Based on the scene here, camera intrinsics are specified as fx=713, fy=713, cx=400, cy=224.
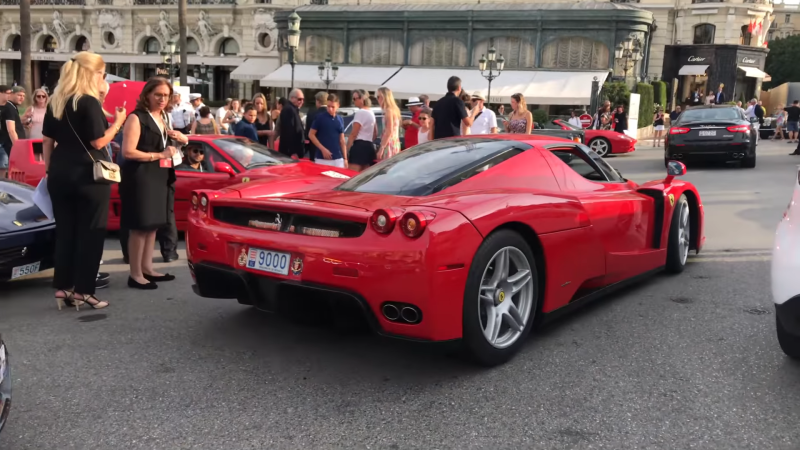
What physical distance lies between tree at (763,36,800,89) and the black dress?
8107 cm

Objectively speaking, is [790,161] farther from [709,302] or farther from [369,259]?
[369,259]

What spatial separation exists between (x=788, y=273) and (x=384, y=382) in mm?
2089

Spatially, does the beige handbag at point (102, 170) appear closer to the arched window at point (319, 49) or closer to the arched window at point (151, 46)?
the arched window at point (319, 49)

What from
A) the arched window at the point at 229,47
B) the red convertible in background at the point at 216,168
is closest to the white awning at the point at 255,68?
the arched window at the point at 229,47

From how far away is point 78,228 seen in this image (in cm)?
493

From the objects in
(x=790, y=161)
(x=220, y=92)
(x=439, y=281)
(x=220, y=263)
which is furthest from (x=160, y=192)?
(x=220, y=92)

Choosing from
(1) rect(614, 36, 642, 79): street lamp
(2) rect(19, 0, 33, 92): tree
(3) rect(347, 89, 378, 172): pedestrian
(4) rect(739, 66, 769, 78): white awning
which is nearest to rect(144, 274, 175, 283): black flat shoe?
(3) rect(347, 89, 378, 172): pedestrian

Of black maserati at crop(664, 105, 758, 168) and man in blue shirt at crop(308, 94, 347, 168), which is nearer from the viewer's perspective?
man in blue shirt at crop(308, 94, 347, 168)

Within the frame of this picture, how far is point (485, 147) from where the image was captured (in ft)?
15.3

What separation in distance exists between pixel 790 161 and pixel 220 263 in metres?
17.7

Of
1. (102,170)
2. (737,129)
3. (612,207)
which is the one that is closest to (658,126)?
(737,129)

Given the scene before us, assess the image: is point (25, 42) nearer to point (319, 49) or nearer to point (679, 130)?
point (319, 49)

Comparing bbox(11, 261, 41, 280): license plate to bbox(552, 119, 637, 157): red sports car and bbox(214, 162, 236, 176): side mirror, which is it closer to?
bbox(214, 162, 236, 176): side mirror

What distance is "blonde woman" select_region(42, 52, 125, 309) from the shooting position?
4844 mm
